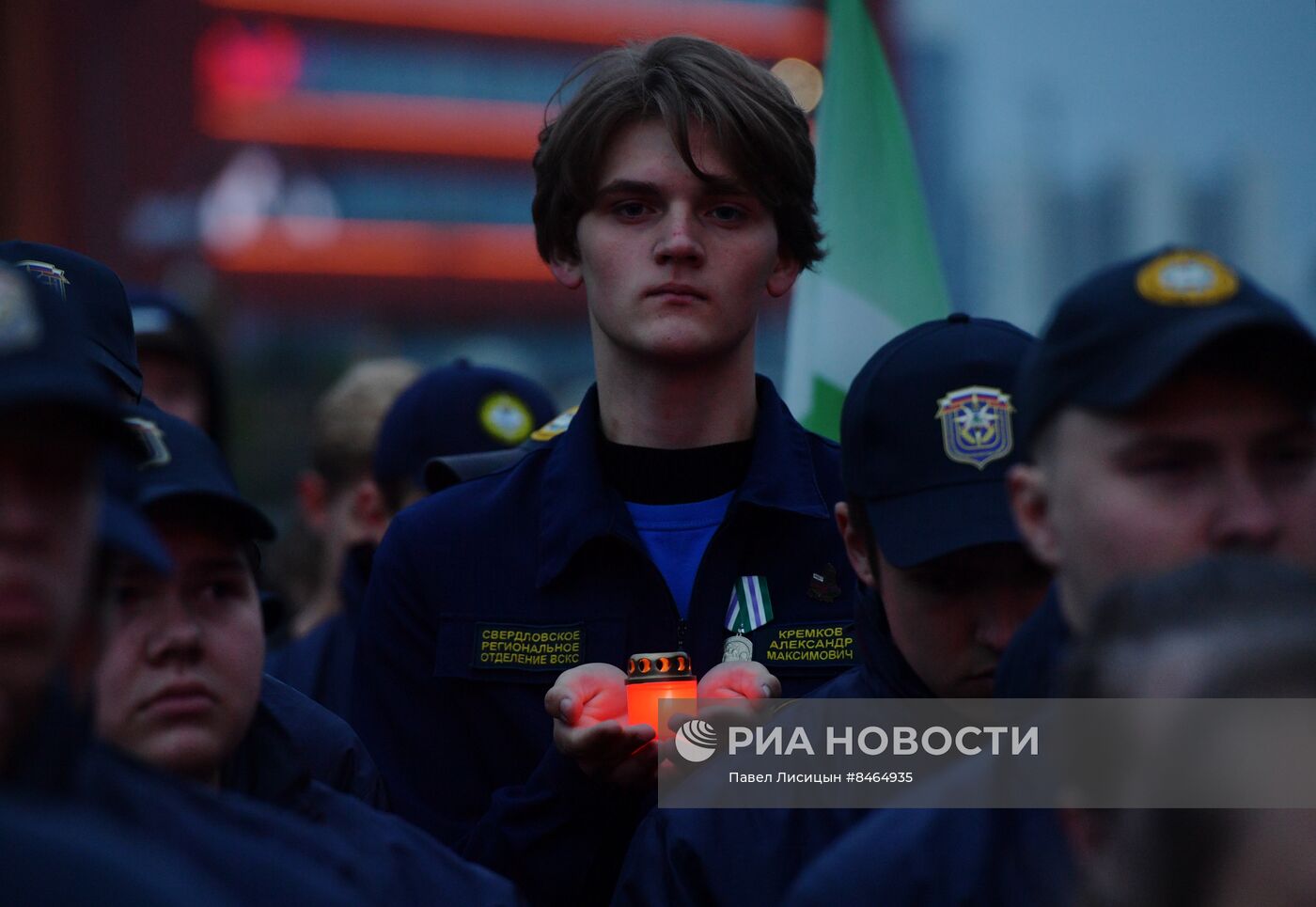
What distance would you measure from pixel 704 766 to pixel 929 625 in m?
0.37

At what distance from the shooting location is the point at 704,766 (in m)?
2.44

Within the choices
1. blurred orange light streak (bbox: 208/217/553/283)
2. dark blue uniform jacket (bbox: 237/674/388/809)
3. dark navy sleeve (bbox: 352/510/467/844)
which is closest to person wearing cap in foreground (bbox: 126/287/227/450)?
dark navy sleeve (bbox: 352/510/467/844)

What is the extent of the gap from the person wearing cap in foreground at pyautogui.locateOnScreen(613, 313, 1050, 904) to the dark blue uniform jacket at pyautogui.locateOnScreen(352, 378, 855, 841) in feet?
1.37

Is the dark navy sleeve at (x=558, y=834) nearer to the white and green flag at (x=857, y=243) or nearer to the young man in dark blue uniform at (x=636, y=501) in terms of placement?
the young man in dark blue uniform at (x=636, y=501)

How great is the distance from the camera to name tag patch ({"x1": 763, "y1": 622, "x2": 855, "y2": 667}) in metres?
2.90

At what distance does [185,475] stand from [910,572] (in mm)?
971

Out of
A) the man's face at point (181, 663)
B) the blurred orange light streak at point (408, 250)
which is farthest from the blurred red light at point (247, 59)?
the man's face at point (181, 663)

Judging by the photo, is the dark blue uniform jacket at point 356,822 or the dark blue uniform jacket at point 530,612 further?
the dark blue uniform jacket at point 530,612

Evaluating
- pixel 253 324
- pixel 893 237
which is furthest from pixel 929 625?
pixel 253 324

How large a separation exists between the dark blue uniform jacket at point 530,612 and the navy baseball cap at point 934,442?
464 mm

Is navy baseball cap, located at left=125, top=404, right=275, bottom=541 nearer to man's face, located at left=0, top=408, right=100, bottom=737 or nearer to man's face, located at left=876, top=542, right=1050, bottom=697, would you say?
man's face, located at left=0, top=408, right=100, bottom=737

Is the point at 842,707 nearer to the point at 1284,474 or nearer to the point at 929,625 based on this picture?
the point at 929,625

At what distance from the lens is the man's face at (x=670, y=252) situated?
304 centimetres

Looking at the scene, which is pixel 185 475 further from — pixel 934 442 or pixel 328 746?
pixel 934 442
